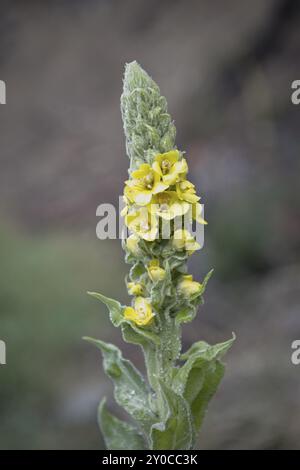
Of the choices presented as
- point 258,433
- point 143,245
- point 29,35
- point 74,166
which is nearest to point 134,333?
point 143,245

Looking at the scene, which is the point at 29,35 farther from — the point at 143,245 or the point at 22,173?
the point at 143,245

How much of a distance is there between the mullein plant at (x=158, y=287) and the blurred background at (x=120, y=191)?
2136 millimetres

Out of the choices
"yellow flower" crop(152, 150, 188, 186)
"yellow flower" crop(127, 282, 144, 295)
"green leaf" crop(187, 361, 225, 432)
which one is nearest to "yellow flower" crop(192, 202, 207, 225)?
"yellow flower" crop(152, 150, 188, 186)

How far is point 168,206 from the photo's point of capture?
10.1ft

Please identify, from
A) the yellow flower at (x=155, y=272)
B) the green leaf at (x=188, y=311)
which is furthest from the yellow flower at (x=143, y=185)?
the green leaf at (x=188, y=311)

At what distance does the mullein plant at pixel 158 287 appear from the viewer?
3039 millimetres

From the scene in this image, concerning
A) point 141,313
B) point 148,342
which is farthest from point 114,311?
point 148,342

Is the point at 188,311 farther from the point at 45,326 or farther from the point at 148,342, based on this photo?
the point at 45,326

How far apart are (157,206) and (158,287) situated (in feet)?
1.30

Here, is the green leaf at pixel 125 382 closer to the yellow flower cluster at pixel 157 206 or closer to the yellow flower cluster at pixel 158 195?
the yellow flower cluster at pixel 157 206

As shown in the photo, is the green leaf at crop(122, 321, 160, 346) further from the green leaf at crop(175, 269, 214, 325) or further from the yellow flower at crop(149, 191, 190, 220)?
the yellow flower at crop(149, 191, 190, 220)

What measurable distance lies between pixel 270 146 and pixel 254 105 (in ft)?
3.65

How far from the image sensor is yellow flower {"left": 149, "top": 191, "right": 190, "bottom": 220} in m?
3.00

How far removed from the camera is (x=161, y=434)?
3.35 m
